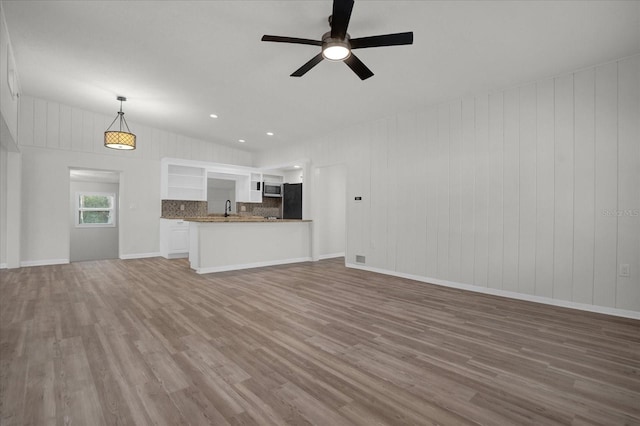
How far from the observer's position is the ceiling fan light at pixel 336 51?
8.50 ft

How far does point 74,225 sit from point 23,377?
384 inches

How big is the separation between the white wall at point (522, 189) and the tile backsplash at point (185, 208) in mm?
4892

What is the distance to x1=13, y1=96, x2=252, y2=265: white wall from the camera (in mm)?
5914

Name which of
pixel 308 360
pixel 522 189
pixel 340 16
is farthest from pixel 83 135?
pixel 522 189

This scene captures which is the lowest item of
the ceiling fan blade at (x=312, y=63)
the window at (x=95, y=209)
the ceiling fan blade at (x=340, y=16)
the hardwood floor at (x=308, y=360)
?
the hardwood floor at (x=308, y=360)

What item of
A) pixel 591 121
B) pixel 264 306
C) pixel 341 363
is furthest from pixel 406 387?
pixel 591 121

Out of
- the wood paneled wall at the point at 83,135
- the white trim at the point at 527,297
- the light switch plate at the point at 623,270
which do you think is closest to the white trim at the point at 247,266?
the white trim at the point at 527,297

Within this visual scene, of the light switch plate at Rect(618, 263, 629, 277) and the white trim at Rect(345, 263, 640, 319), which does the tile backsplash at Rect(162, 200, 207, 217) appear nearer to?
the white trim at Rect(345, 263, 640, 319)

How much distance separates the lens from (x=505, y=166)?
4.04m

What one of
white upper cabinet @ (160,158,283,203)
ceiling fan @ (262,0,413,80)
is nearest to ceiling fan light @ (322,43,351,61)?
ceiling fan @ (262,0,413,80)

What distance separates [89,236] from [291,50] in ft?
32.7

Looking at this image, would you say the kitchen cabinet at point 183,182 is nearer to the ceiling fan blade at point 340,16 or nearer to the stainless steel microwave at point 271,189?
the stainless steel microwave at point 271,189

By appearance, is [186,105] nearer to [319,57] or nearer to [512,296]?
[319,57]

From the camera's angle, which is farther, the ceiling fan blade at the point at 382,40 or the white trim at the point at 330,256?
the white trim at the point at 330,256
